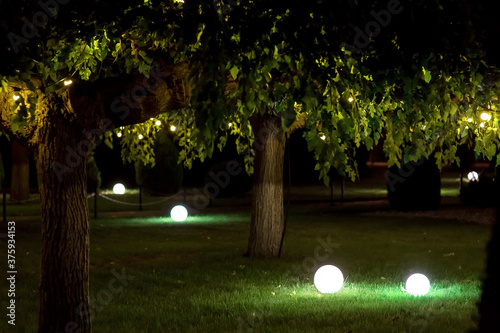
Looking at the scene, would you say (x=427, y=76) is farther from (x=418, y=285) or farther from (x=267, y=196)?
(x=267, y=196)

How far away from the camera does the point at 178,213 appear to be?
2166 cm

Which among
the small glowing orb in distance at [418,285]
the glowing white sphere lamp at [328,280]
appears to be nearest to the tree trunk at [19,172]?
the glowing white sphere lamp at [328,280]

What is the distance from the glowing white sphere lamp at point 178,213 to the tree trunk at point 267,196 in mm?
7363

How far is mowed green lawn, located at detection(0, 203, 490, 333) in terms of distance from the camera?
913cm

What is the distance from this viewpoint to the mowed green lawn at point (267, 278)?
9.13 m

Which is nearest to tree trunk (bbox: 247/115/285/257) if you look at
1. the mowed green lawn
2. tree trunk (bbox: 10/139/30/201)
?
the mowed green lawn

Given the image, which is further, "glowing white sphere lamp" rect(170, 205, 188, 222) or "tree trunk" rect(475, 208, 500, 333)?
"glowing white sphere lamp" rect(170, 205, 188, 222)

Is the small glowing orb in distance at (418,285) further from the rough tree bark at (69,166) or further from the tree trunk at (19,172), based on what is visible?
the tree trunk at (19,172)

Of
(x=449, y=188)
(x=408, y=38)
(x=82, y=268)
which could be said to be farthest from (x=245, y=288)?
(x=449, y=188)

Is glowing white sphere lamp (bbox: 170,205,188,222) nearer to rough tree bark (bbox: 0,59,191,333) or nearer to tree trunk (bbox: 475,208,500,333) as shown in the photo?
rough tree bark (bbox: 0,59,191,333)

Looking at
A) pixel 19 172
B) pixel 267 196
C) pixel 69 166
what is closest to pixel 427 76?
pixel 69 166

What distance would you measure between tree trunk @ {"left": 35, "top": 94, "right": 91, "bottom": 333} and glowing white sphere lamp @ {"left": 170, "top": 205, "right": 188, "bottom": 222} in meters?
14.2

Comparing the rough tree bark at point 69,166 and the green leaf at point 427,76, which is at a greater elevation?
the green leaf at point 427,76

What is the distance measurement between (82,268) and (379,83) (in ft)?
10.8
